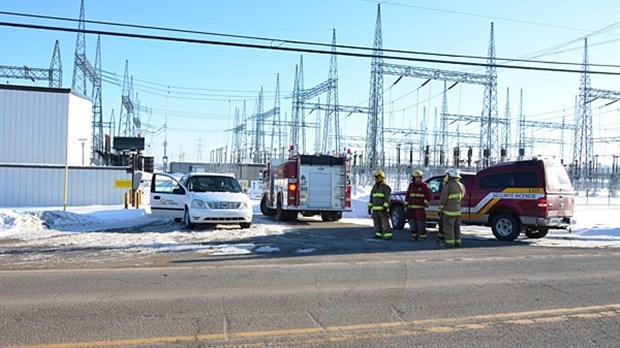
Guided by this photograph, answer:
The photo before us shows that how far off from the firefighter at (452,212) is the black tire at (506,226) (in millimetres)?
2231

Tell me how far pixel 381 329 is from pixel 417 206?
935cm

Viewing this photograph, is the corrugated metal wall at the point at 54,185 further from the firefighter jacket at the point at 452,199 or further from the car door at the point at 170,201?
the firefighter jacket at the point at 452,199

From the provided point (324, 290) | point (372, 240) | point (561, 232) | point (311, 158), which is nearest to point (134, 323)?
point (324, 290)

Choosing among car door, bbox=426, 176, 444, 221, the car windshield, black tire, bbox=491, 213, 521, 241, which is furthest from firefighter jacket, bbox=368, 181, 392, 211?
the car windshield

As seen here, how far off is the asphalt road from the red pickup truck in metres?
3.37

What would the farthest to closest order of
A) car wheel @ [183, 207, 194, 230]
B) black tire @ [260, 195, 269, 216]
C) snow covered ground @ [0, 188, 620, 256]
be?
black tire @ [260, 195, 269, 216] → car wheel @ [183, 207, 194, 230] → snow covered ground @ [0, 188, 620, 256]

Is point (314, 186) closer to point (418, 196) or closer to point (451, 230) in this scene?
point (418, 196)

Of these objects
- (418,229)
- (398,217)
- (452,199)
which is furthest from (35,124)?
(452,199)

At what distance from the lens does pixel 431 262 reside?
10.8m

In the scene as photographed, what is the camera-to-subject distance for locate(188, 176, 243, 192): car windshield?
1689cm

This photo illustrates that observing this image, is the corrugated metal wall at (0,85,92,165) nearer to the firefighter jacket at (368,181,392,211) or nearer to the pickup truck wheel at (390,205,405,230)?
the pickup truck wheel at (390,205,405,230)

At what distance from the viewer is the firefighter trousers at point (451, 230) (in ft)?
45.0

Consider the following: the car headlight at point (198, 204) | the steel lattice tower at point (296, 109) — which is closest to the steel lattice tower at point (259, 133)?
the steel lattice tower at point (296, 109)

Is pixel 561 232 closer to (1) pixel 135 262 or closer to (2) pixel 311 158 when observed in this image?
(2) pixel 311 158
